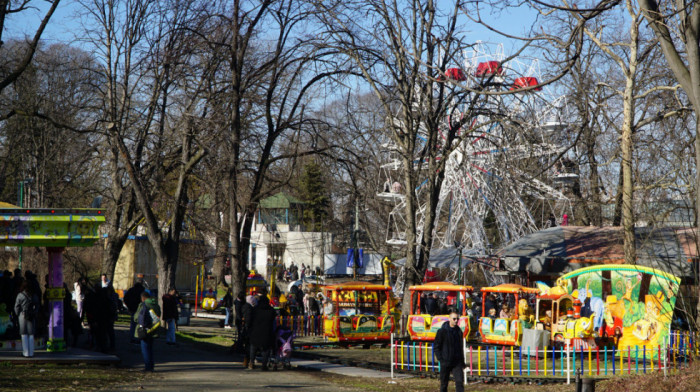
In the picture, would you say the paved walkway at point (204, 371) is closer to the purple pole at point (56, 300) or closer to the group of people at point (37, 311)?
the purple pole at point (56, 300)

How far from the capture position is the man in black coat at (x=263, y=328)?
15.8 m

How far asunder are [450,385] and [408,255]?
779cm

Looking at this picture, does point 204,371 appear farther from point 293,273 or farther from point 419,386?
point 293,273

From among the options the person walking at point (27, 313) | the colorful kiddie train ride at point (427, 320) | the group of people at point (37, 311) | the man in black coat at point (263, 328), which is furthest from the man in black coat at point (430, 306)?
the person walking at point (27, 313)

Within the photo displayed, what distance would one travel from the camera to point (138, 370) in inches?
619

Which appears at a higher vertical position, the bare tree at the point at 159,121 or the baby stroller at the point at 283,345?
the bare tree at the point at 159,121

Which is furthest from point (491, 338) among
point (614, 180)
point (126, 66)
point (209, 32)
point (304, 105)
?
point (614, 180)

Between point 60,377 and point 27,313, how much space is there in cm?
210

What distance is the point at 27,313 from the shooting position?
15203 millimetres

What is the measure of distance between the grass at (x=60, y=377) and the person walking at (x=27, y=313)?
69 cm

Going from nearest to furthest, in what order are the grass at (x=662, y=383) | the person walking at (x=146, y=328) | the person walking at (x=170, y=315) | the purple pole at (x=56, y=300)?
the grass at (x=662, y=383), the person walking at (x=146, y=328), the purple pole at (x=56, y=300), the person walking at (x=170, y=315)

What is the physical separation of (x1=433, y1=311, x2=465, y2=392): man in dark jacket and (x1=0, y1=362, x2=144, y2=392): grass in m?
5.71

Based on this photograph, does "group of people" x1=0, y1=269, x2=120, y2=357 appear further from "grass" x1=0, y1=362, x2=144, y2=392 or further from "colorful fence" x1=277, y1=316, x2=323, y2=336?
"colorful fence" x1=277, y1=316, x2=323, y2=336

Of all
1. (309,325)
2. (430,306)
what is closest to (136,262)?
(309,325)
